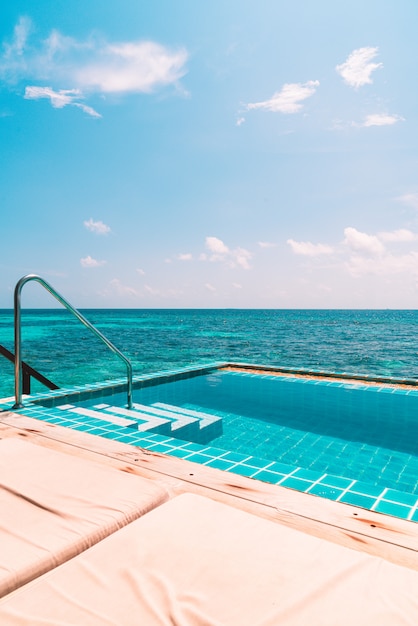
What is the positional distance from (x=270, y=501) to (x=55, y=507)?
0.91 m

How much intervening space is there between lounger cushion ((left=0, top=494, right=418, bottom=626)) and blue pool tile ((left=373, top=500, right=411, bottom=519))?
661 millimetres

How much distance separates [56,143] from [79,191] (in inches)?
203

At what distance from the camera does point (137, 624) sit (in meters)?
0.86

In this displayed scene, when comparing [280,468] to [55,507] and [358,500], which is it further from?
[55,507]

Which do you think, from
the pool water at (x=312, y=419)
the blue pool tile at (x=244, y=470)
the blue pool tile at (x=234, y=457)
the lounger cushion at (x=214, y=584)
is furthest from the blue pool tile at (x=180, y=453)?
the pool water at (x=312, y=419)

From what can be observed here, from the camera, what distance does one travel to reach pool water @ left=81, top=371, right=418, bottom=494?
3.76 metres

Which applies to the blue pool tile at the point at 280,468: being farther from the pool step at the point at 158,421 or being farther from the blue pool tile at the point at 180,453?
the pool step at the point at 158,421

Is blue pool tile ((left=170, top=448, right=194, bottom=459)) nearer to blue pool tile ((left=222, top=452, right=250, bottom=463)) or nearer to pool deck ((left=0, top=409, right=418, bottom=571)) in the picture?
pool deck ((left=0, top=409, right=418, bottom=571))

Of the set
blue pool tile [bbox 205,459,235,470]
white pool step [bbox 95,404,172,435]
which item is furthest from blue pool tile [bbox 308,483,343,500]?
white pool step [bbox 95,404,172,435]

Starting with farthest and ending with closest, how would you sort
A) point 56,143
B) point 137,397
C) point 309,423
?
point 56,143 < point 137,397 < point 309,423

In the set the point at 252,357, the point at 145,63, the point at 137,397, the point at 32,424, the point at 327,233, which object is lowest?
the point at 252,357

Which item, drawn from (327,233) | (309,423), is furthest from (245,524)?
(327,233)

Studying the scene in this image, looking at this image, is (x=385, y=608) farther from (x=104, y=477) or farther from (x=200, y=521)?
(x=104, y=477)

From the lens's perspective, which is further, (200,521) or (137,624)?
(200,521)
